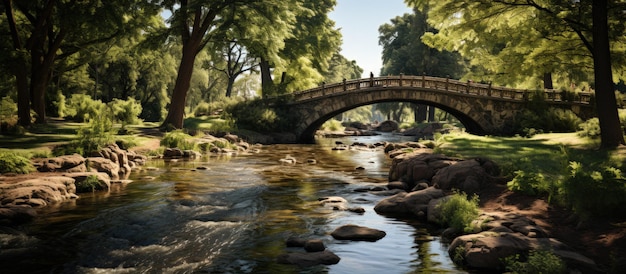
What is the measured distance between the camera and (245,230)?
10000 millimetres

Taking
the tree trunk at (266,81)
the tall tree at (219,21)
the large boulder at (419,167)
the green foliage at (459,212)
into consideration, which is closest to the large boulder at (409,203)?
the green foliage at (459,212)

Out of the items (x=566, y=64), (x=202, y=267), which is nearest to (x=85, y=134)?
(x=202, y=267)

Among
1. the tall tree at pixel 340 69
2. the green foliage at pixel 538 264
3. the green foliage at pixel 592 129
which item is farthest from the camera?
the tall tree at pixel 340 69

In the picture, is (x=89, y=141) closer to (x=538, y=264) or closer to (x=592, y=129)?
(x=538, y=264)

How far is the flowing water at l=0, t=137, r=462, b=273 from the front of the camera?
Result: 25.5ft

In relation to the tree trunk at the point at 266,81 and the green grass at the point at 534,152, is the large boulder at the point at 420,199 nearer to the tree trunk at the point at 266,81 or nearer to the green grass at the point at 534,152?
the green grass at the point at 534,152

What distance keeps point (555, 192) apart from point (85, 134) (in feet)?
52.1

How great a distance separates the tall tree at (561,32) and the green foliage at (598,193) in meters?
8.87

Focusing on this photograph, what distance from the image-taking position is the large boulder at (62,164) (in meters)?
14.6

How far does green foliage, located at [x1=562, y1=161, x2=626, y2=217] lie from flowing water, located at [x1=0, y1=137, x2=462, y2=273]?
102 inches

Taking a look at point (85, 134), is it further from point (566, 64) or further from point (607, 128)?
point (566, 64)

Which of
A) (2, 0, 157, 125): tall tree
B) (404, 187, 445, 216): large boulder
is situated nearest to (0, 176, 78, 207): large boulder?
(404, 187, 445, 216): large boulder

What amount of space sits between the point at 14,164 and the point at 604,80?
18.7 m

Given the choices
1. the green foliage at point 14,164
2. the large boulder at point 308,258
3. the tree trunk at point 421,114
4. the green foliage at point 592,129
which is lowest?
the large boulder at point 308,258
